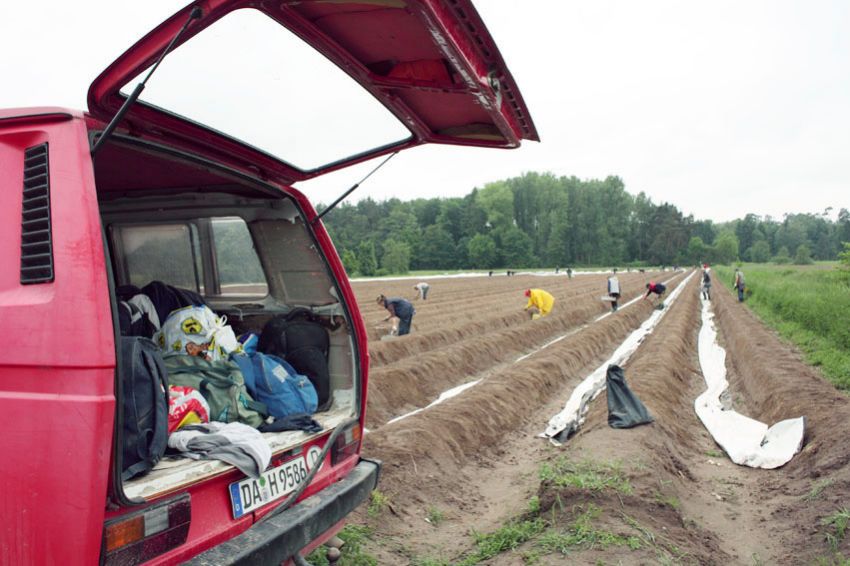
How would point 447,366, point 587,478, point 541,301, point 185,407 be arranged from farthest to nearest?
point 541,301, point 447,366, point 587,478, point 185,407

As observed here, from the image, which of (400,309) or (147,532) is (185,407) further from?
(400,309)

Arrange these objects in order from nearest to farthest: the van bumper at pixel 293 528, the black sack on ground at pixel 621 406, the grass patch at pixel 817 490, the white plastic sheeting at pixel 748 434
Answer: the van bumper at pixel 293 528 → the grass patch at pixel 817 490 → the white plastic sheeting at pixel 748 434 → the black sack on ground at pixel 621 406

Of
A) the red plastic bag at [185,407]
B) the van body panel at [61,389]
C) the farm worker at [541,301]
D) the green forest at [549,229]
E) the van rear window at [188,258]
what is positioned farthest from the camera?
the green forest at [549,229]

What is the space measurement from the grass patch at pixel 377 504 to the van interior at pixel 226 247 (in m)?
1.37

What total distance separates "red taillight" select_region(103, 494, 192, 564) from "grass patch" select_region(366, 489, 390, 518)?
2.50 meters

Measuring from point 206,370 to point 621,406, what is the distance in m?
5.16

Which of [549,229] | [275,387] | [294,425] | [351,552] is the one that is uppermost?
[549,229]

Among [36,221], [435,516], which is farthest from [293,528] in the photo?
[435,516]

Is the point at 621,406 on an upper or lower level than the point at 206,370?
lower

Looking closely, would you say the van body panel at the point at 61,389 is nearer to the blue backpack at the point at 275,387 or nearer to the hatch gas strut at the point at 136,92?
the hatch gas strut at the point at 136,92

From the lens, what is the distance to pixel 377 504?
4.83m

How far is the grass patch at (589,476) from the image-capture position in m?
4.76

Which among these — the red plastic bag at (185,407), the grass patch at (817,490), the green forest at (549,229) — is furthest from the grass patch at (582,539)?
the green forest at (549,229)

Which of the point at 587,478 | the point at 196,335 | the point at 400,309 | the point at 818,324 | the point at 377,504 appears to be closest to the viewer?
the point at 196,335
